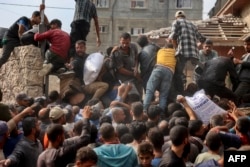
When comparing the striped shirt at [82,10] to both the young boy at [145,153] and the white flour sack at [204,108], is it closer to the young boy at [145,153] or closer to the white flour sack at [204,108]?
the white flour sack at [204,108]

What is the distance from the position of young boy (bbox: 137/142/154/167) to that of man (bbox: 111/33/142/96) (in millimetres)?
4682

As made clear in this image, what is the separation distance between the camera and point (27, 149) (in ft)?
21.9

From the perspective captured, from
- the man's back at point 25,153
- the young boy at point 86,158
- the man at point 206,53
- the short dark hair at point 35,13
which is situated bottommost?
the man's back at point 25,153

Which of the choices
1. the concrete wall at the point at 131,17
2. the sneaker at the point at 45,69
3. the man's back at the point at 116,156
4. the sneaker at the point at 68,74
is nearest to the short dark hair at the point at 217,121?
the man's back at the point at 116,156

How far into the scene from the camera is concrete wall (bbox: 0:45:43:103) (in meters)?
11.6

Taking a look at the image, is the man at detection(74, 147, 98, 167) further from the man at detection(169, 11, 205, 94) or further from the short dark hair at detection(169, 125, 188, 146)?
the man at detection(169, 11, 205, 94)

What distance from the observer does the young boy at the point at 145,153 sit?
6055mm

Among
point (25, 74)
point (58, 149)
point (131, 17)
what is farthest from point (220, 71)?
point (131, 17)

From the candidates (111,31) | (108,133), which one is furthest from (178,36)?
(111,31)

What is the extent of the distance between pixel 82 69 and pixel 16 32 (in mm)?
2128

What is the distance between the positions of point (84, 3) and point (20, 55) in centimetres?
180

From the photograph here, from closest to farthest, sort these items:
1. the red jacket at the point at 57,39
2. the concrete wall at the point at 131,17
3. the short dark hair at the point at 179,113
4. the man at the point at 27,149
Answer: the man at the point at 27,149
the short dark hair at the point at 179,113
the red jacket at the point at 57,39
the concrete wall at the point at 131,17

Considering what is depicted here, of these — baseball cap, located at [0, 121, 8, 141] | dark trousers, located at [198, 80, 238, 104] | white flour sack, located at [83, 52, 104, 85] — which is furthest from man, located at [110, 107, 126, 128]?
white flour sack, located at [83, 52, 104, 85]

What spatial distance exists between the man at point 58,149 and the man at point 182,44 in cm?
430
